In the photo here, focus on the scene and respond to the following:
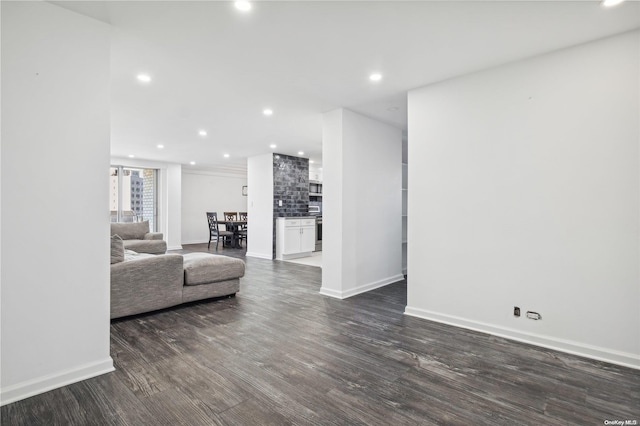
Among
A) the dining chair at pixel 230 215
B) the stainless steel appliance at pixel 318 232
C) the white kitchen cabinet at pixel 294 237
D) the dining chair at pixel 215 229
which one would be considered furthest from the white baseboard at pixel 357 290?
the dining chair at pixel 230 215

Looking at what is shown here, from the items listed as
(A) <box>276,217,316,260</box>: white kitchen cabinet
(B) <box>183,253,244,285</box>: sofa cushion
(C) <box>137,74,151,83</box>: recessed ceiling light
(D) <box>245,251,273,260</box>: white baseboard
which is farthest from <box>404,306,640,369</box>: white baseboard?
(D) <box>245,251,273,260</box>: white baseboard

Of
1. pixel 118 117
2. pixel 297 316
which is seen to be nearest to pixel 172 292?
pixel 297 316

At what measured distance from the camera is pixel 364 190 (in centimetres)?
441

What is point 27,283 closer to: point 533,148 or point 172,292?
point 172,292

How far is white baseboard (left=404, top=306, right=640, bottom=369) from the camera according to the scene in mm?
2340

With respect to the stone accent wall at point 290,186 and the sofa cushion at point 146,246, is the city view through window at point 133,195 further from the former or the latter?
the stone accent wall at point 290,186

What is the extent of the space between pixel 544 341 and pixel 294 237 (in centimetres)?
545

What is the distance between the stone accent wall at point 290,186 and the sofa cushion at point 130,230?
2.81 meters

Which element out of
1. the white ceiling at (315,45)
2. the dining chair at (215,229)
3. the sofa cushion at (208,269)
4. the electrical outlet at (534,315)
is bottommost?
the electrical outlet at (534,315)

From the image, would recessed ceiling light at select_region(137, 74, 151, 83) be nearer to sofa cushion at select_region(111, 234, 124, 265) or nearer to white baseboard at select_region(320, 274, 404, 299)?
sofa cushion at select_region(111, 234, 124, 265)

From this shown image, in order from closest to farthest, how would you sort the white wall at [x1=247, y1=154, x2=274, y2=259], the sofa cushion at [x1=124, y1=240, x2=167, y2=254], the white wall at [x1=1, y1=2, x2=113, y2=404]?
the white wall at [x1=1, y1=2, x2=113, y2=404] → the sofa cushion at [x1=124, y1=240, x2=167, y2=254] → the white wall at [x1=247, y1=154, x2=274, y2=259]

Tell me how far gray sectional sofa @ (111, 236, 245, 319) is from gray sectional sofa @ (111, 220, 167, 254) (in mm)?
2833

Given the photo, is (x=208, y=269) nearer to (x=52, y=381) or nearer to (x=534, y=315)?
(x=52, y=381)

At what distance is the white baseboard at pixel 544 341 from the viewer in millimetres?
2340
